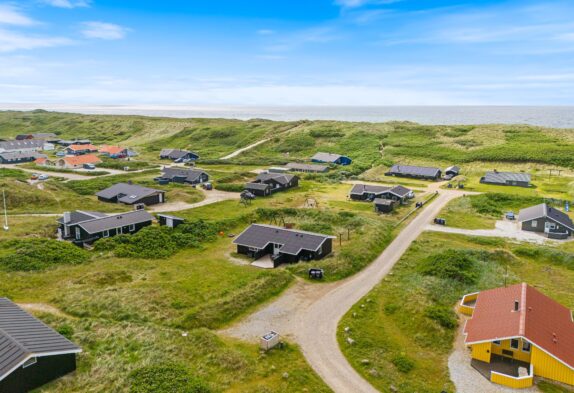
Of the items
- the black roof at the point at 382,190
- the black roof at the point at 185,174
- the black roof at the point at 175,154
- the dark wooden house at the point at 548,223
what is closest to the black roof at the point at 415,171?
the black roof at the point at 382,190

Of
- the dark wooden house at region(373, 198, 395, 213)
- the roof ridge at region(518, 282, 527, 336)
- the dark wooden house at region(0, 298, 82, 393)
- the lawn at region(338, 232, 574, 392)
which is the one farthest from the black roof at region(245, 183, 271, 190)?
the dark wooden house at region(0, 298, 82, 393)

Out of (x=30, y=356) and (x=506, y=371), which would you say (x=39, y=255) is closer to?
(x=30, y=356)

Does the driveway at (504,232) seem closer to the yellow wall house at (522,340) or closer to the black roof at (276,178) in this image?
the yellow wall house at (522,340)

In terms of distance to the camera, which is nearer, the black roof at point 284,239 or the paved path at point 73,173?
the black roof at point 284,239

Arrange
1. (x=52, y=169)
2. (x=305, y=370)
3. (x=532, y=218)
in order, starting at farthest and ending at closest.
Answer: (x=52, y=169), (x=532, y=218), (x=305, y=370)

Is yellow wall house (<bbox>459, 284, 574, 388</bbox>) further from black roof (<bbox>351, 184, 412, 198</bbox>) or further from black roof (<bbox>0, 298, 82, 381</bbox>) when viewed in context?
black roof (<bbox>351, 184, 412, 198</bbox>)

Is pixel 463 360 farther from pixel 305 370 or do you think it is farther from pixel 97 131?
pixel 97 131

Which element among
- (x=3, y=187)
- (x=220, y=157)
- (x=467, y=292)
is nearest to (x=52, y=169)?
(x=3, y=187)
